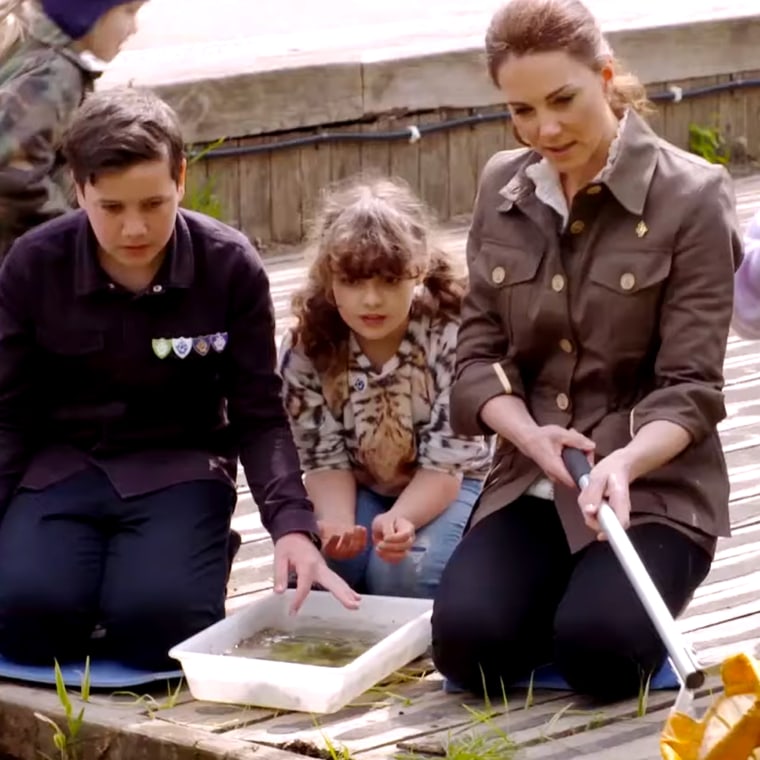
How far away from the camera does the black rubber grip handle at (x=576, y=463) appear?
3.31 metres

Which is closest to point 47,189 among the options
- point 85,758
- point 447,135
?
point 85,758

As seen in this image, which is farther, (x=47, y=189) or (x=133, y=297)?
(x=47, y=189)

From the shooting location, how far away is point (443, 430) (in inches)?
153

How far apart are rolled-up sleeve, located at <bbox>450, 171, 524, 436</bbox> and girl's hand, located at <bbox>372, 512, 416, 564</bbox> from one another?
0.65ft

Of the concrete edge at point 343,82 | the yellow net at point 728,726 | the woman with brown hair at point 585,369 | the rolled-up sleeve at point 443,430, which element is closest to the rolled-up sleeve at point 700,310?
the woman with brown hair at point 585,369

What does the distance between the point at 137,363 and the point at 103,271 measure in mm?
169

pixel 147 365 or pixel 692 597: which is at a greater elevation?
pixel 147 365

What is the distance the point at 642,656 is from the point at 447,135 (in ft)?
14.1

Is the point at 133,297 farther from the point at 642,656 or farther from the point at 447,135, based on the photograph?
the point at 447,135

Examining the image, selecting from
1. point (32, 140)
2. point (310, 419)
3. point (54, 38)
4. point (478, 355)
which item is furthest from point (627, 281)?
point (54, 38)

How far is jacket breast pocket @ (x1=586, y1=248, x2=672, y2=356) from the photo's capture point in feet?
11.5

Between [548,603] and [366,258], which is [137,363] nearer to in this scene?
[366,258]

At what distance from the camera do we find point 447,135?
24.5 ft

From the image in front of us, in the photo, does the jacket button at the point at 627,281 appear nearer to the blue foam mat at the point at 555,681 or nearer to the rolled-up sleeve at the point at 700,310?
the rolled-up sleeve at the point at 700,310
